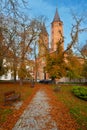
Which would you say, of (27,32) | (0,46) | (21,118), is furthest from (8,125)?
(27,32)

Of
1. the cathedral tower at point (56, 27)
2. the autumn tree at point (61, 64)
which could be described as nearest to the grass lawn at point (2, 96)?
the autumn tree at point (61, 64)

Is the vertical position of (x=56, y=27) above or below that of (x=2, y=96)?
above

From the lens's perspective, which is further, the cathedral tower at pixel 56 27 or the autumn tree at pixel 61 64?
the cathedral tower at pixel 56 27

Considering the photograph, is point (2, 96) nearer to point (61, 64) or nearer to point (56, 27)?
point (61, 64)

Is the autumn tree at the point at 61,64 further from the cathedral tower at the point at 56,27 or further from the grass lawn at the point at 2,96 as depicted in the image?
the cathedral tower at the point at 56,27

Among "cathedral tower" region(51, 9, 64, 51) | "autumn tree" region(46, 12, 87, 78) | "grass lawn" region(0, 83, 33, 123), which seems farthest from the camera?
"cathedral tower" region(51, 9, 64, 51)

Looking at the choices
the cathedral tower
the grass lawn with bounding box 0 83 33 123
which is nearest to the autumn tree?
the grass lawn with bounding box 0 83 33 123

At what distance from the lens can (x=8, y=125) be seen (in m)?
9.14

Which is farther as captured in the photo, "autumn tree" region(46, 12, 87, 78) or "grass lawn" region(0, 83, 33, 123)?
"autumn tree" region(46, 12, 87, 78)

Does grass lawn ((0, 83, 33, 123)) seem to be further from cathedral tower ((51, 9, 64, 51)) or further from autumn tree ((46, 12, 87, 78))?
cathedral tower ((51, 9, 64, 51))

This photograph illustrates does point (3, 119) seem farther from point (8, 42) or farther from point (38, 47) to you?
point (38, 47)

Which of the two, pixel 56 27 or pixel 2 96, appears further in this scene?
pixel 56 27

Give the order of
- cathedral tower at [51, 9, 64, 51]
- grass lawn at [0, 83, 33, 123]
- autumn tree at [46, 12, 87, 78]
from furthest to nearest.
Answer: cathedral tower at [51, 9, 64, 51], autumn tree at [46, 12, 87, 78], grass lawn at [0, 83, 33, 123]

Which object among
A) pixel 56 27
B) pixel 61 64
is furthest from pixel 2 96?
pixel 56 27
